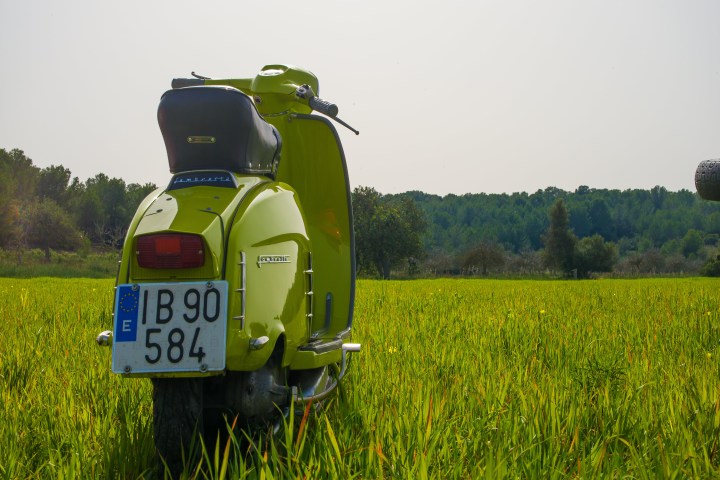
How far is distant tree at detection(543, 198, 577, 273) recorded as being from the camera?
9012 centimetres

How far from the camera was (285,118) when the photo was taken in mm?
3197

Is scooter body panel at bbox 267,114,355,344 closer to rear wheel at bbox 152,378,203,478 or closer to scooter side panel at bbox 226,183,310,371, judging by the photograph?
scooter side panel at bbox 226,183,310,371

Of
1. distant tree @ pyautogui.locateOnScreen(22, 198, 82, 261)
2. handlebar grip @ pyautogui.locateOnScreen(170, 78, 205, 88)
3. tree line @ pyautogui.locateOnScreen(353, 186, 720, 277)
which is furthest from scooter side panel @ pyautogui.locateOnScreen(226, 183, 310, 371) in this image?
tree line @ pyautogui.locateOnScreen(353, 186, 720, 277)

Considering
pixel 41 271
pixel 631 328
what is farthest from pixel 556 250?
pixel 631 328

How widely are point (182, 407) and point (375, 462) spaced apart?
0.64 meters

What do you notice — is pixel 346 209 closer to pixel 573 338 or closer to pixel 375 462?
pixel 375 462

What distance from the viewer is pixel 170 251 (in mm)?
2012

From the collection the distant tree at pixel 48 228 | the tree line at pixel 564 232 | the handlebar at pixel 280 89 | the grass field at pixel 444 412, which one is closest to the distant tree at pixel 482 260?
the tree line at pixel 564 232

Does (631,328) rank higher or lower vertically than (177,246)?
lower

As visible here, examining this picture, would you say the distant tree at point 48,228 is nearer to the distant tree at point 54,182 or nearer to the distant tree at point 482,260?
the distant tree at point 54,182

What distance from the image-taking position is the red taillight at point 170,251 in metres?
2.00

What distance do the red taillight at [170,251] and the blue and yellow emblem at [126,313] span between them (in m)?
0.10

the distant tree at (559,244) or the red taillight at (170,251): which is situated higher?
the distant tree at (559,244)

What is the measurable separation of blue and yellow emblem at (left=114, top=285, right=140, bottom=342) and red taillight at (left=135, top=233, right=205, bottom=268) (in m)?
0.10
